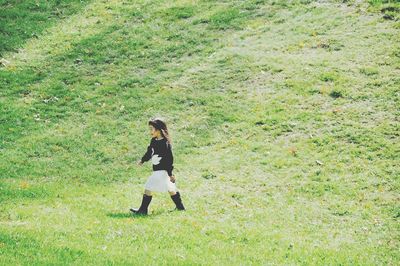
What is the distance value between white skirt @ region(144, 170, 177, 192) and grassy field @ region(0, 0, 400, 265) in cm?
62

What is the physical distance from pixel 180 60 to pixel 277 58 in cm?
404

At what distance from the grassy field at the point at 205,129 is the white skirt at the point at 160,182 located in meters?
0.62

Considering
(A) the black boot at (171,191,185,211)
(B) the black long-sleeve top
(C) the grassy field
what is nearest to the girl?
(B) the black long-sleeve top

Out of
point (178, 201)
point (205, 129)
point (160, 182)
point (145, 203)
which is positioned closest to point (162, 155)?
point (160, 182)

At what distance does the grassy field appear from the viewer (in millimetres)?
9789

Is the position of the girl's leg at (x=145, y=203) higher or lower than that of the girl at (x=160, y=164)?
lower

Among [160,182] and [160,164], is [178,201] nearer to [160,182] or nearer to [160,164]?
[160,182]

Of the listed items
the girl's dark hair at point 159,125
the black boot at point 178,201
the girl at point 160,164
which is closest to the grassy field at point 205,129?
the black boot at point 178,201

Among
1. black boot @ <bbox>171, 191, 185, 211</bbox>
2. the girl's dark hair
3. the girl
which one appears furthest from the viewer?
black boot @ <bbox>171, 191, 185, 211</bbox>

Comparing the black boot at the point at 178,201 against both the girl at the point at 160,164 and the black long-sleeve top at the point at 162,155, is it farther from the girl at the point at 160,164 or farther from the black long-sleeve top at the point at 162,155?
the black long-sleeve top at the point at 162,155

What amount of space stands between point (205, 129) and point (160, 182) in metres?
6.20

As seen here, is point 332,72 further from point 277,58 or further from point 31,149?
point 31,149

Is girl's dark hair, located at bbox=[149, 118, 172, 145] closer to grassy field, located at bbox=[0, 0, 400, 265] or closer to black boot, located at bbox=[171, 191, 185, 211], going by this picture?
black boot, located at bbox=[171, 191, 185, 211]

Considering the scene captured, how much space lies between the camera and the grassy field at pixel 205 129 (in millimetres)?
9789
